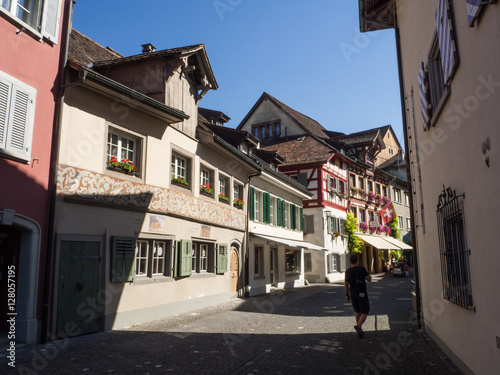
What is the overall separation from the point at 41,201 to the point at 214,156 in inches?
293

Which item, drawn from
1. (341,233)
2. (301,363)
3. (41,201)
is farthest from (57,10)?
(341,233)

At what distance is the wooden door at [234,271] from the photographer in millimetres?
16125

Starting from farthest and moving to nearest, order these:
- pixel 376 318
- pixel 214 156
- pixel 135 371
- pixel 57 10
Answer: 1. pixel 214 156
2. pixel 376 318
3. pixel 57 10
4. pixel 135 371

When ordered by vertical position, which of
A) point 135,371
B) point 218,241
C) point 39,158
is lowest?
point 135,371

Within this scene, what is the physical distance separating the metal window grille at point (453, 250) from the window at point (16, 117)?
6.91 meters

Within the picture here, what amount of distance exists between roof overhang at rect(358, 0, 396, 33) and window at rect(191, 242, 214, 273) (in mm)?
8276

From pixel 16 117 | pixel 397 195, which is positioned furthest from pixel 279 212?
pixel 397 195

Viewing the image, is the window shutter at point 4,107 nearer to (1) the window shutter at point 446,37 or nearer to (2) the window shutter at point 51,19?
(2) the window shutter at point 51,19

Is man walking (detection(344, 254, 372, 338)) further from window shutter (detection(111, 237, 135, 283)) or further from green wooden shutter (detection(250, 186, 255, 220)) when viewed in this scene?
green wooden shutter (detection(250, 186, 255, 220))

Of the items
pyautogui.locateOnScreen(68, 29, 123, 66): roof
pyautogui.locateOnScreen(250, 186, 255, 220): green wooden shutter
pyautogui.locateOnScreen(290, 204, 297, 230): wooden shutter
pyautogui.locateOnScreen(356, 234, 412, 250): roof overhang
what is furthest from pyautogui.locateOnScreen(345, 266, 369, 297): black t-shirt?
pyautogui.locateOnScreen(356, 234, 412, 250): roof overhang

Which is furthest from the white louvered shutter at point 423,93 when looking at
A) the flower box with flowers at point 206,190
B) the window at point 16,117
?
the flower box with flowers at point 206,190

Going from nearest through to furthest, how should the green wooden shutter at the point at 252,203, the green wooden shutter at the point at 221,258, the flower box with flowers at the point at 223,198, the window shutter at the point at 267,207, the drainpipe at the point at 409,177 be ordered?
the drainpipe at the point at 409,177
the green wooden shutter at the point at 221,258
the flower box with flowers at the point at 223,198
the green wooden shutter at the point at 252,203
the window shutter at the point at 267,207

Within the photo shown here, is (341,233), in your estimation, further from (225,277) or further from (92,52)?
(92,52)

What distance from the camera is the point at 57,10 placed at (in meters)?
8.58
